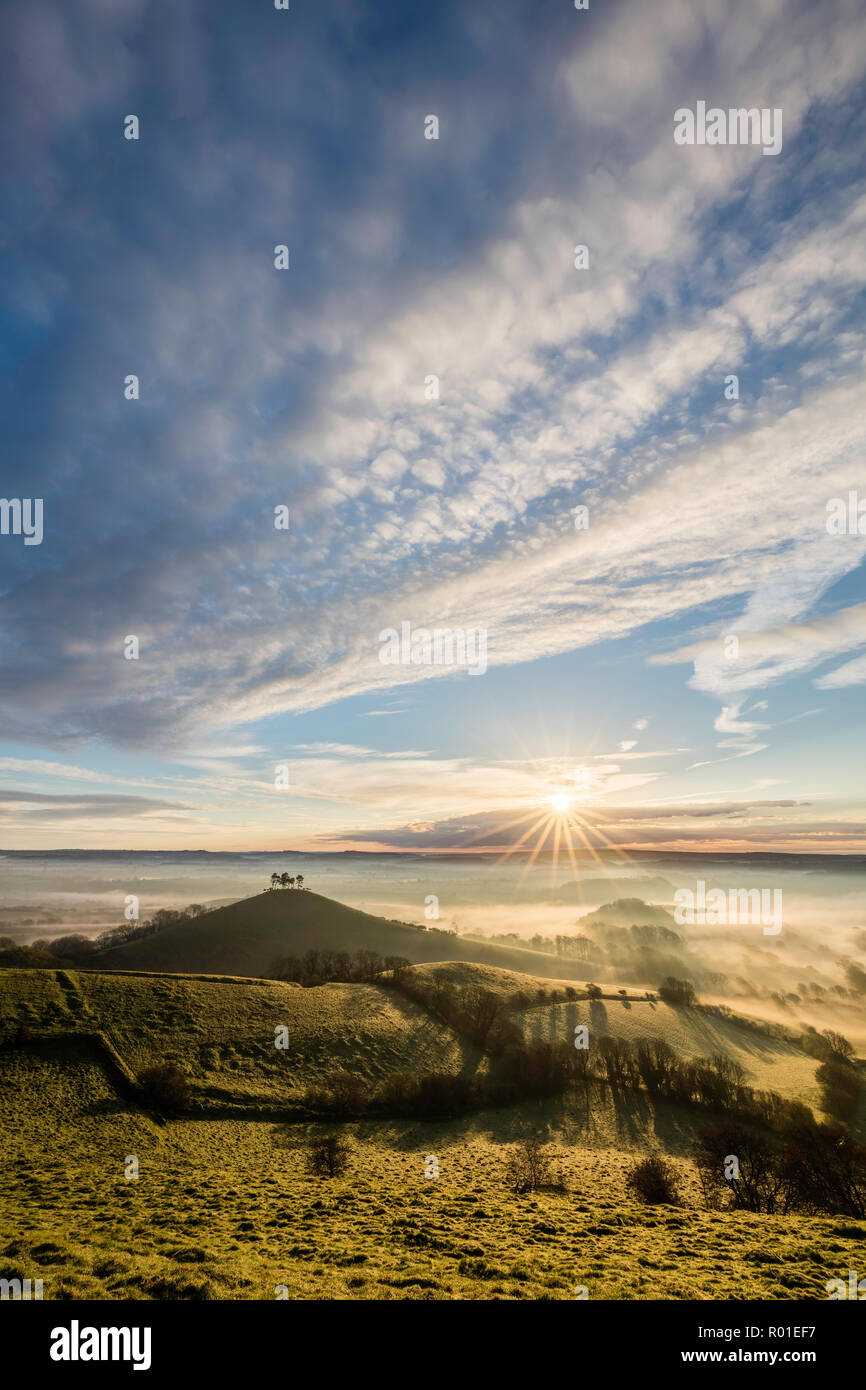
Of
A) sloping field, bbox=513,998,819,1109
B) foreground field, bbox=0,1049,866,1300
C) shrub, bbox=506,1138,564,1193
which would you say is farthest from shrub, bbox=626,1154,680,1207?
sloping field, bbox=513,998,819,1109

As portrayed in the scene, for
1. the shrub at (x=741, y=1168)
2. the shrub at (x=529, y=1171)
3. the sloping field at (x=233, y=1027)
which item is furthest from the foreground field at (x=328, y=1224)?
the sloping field at (x=233, y=1027)

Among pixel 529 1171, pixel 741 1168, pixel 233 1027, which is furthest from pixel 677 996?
pixel 233 1027

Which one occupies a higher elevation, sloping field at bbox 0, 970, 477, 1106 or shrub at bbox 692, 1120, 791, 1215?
sloping field at bbox 0, 970, 477, 1106

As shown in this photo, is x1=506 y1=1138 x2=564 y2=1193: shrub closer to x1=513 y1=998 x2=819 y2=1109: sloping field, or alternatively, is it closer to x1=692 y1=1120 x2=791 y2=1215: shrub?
x1=692 y1=1120 x2=791 y2=1215: shrub

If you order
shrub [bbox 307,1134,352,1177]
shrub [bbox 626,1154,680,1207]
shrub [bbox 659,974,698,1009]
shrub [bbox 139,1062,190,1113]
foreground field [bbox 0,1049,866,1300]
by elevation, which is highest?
foreground field [bbox 0,1049,866,1300]

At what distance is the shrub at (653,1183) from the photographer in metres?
50.3

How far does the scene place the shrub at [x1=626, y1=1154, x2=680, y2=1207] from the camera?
5033 centimetres

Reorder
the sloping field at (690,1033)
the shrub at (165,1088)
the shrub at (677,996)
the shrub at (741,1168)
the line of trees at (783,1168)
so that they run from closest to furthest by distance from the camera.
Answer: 1. the shrub at (741,1168)
2. the line of trees at (783,1168)
3. the shrub at (165,1088)
4. the sloping field at (690,1033)
5. the shrub at (677,996)

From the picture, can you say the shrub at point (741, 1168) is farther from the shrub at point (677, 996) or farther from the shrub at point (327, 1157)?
the shrub at point (677, 996)

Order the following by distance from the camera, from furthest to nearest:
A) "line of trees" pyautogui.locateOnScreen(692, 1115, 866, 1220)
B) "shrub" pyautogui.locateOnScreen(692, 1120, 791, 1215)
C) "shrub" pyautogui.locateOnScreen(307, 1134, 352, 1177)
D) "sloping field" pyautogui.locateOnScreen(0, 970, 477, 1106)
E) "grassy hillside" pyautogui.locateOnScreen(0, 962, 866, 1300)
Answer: "sloping field" pyautogui.locateOnScreen(0, 970, 477, 1106), "line of trees" pyautogui.locateOnScreen(692, 1115, 866, 1220), "shrub" pyautogui.locateOnScreen(692, 1120, 791, 1215), "shrub" pyautogui.locateOnScreen(307, 1134, 352, 1177), "grassy hillside" pyautogui.locateOnScreen(0, 962, 866, 1300)

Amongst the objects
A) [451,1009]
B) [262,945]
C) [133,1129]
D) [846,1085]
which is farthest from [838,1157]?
[262,945]

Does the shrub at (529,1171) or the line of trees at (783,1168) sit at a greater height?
the shrub at (529,1171)
